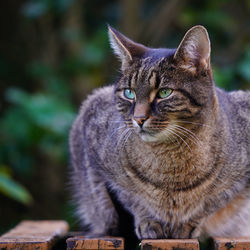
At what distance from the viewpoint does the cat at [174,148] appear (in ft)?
7.36

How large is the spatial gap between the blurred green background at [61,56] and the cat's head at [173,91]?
1915mm

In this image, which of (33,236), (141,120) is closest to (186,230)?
(141,120)

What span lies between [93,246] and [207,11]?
3671mm

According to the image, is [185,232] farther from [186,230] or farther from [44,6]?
[44,6]

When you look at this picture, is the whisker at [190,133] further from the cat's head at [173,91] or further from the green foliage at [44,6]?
the green foliage at [44,6]

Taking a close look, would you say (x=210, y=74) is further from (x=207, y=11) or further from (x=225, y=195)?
(x=207, y=11)

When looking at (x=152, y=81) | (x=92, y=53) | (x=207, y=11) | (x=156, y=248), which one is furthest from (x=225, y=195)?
(x=207, y=11)

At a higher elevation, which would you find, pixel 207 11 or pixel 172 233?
pixel 207 11

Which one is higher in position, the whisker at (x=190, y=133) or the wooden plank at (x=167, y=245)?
the whisker at (x=190, y=133)

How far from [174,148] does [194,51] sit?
1.51 ft

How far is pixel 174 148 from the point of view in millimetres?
2326

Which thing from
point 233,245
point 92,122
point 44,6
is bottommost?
point 233,245

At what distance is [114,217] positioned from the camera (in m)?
2.68

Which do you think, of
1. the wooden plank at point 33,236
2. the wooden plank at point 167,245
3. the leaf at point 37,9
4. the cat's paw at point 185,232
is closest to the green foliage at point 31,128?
the leaf at point 37,9
